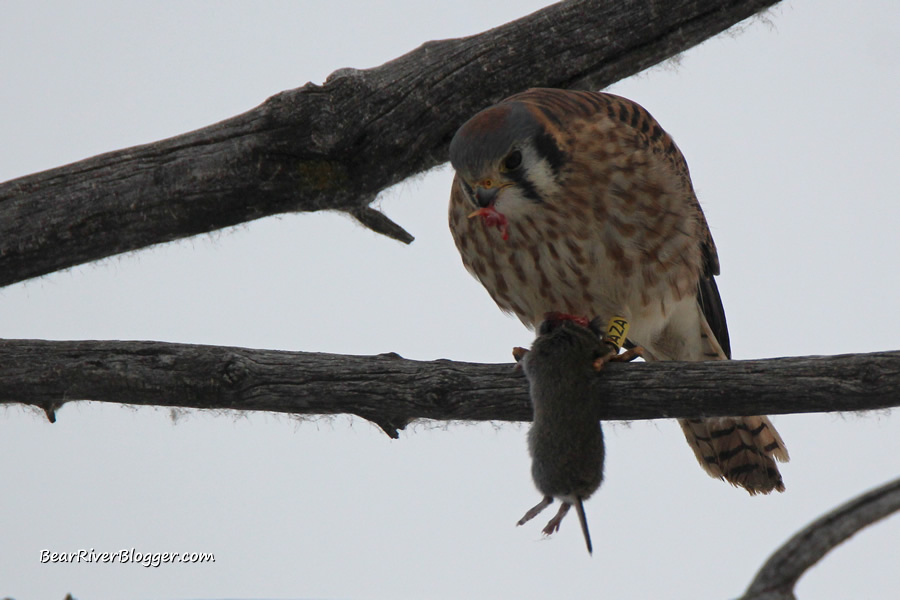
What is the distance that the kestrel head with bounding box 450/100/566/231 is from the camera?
2.25 metres

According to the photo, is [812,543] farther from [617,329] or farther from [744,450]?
[744,450]

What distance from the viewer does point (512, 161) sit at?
7.61 feet

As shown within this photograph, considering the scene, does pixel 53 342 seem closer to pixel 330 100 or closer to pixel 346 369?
pixel 346 369

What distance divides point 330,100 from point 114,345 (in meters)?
0.83

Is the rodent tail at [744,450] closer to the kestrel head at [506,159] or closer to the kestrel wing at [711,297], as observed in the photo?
the kestrel wing at [711,297]

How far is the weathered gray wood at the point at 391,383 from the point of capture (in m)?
1.98

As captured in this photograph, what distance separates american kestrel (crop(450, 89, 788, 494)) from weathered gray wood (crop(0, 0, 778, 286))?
6.9 inches

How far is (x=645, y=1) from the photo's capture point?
2697 millimetres

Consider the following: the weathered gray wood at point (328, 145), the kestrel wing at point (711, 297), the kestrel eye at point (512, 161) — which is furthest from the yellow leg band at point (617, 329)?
the weathered gray wood at point (328, 145)

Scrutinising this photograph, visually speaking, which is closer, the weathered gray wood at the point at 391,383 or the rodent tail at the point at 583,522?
the rodent tail at the point at 583,522

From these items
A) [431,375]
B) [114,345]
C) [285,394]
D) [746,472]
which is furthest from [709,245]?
[114,345]

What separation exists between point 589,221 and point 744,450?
850mm

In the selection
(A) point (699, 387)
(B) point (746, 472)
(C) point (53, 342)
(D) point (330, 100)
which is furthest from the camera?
(B) point (746, 472)

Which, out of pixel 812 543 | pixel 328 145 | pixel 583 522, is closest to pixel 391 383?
pixel 583 522
